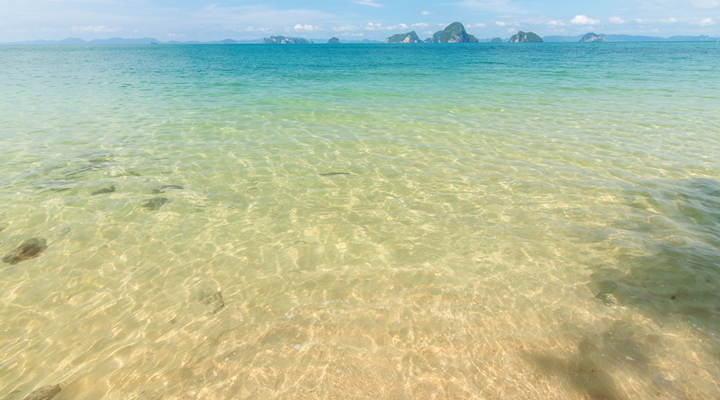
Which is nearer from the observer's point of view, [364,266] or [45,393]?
[45,393]

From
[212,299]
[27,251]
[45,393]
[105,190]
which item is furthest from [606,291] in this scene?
[105,190]

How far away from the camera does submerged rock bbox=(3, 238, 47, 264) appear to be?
6.61 metres

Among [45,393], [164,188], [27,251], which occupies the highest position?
[164,188]

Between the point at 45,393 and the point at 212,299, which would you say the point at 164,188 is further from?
the point at 45,393

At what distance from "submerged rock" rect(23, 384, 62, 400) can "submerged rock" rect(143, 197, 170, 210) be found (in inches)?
191

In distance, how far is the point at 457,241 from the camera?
23.2 ft

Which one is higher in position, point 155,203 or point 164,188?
point 164,188

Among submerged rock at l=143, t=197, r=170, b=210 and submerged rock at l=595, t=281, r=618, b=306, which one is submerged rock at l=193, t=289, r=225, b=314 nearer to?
submerged rock at l=143, t=197, r=170, b=210

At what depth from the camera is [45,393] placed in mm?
4164

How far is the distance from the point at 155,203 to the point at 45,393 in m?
5.22

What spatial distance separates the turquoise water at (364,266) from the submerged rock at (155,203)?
0.12 meters

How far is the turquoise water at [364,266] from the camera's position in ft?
14.3

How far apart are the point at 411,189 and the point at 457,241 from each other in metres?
2.68

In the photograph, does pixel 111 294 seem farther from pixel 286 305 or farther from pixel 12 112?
pixel 12 112
